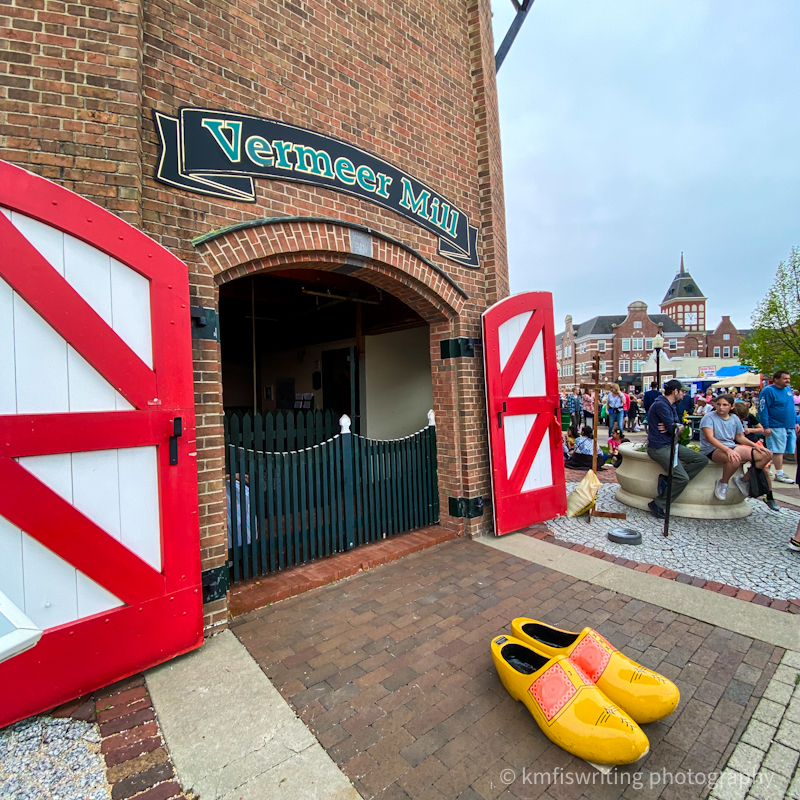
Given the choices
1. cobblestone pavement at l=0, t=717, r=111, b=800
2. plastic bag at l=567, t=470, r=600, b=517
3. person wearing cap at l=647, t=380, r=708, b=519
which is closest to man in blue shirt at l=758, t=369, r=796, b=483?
person wearing cap at l=647, t=380, r=708, b=519

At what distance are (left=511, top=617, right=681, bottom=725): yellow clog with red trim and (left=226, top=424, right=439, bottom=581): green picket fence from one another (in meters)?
2.39

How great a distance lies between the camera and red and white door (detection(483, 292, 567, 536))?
16.0ft

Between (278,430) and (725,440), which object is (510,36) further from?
(278,430)

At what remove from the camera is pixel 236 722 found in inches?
88.7

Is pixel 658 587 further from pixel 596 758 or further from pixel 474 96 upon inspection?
pixel 474 96

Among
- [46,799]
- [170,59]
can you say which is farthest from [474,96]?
[46,799]

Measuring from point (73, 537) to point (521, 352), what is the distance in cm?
454

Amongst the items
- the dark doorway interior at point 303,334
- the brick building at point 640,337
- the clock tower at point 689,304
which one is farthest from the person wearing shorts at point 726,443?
the clock tower at point 689,304

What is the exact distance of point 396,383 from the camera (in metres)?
7.94

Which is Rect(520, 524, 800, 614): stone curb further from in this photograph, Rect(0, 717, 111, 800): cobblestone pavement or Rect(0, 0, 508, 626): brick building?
Rect(0, 717, 111, 800): cobblestone pavement

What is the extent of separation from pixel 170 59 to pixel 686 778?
5.35 metres

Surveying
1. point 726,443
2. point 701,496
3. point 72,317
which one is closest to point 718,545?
point 701,496

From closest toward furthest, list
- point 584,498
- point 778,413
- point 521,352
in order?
point 521,352, point 584,498, point 778,413

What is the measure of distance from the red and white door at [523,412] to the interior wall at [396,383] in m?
2.50
